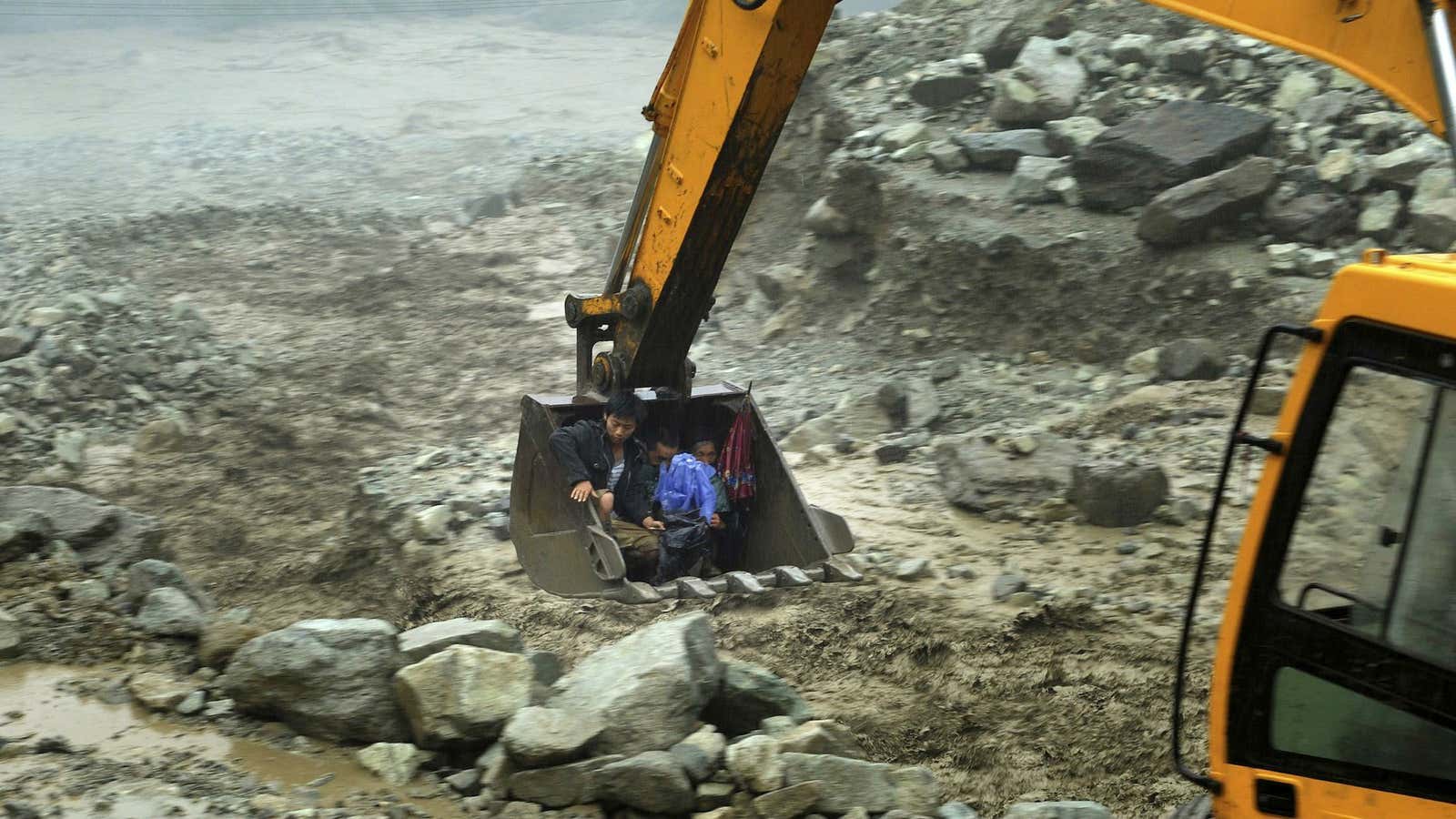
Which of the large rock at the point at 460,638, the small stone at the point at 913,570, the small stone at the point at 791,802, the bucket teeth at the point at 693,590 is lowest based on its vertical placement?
the small stone at the point at 913,570

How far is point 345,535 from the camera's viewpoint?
6.89 metres

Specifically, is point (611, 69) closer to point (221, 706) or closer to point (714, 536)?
point (714, 536)

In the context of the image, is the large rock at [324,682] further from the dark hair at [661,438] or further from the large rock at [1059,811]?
the dark hair at [661,438]

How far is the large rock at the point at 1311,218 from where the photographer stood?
8.62m

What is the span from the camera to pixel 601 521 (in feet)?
19.1

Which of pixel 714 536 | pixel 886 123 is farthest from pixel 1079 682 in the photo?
pixel 886 123

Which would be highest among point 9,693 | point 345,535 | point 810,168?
point 810,168

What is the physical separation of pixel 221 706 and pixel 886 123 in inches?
329

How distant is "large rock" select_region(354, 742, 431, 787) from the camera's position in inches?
160

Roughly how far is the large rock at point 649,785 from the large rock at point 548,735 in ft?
0.44

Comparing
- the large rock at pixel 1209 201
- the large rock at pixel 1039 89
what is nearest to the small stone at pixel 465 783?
the large rock at pixel 1209 201

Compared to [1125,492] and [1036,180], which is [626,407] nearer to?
[1125,492]

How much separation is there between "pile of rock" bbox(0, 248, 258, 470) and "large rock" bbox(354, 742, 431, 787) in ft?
14.3

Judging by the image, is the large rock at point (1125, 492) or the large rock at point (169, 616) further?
the large rock at point (1125, 492)
